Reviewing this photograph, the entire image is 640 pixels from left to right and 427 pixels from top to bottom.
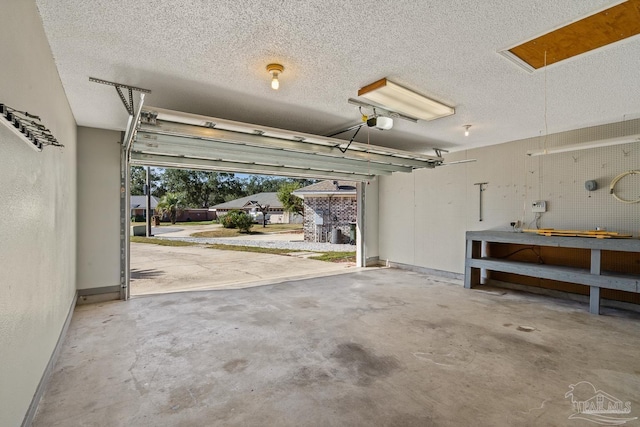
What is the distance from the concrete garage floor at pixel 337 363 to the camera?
203cm

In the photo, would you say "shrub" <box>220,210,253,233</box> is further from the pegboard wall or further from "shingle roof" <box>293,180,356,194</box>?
the pegboard wall

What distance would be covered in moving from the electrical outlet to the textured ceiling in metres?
1.35

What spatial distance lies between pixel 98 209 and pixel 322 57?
13.3ft

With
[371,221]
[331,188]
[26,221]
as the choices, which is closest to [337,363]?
[26,221]

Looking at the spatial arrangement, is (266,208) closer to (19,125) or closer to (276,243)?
(276,243)

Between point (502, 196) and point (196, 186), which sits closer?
point (502, 196)

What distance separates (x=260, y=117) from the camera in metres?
4.17

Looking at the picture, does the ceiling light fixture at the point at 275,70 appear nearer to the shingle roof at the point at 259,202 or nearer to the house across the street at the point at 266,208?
the house across the street at the point at 266,208

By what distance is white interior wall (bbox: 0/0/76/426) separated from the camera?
1465 millimetres

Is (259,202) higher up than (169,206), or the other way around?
(259,202)

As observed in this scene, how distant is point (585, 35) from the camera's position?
2.27m

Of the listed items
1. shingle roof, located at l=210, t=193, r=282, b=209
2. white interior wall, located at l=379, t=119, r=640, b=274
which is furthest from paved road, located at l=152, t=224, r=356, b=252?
shingle roof, located at l=210, t=193, r=282, b=209

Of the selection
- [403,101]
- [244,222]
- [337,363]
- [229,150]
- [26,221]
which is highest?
[403,101]

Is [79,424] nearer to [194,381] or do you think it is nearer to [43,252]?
[194,381]
